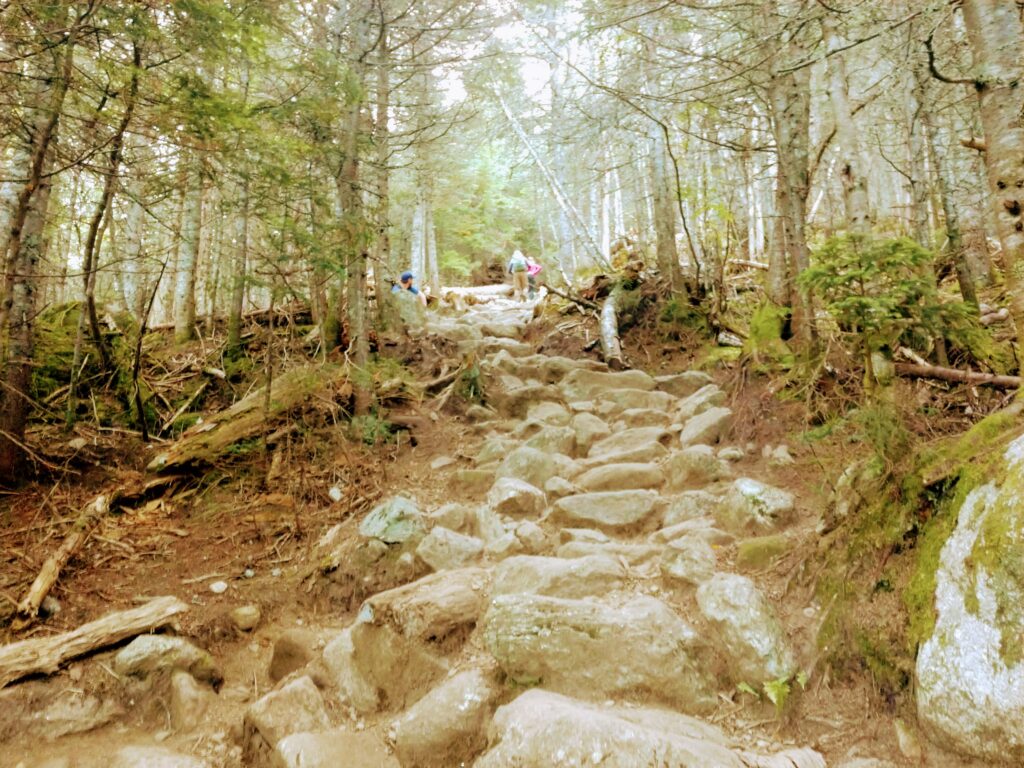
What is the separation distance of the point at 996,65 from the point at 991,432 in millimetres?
1854

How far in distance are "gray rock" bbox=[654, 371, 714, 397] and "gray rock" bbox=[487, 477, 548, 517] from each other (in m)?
2.92

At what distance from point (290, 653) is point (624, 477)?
2.96m

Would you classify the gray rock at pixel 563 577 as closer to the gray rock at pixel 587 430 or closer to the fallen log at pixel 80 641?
the fallen log at pixel 80 641

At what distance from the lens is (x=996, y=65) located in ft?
9.17

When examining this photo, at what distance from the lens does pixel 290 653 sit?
3627 mm

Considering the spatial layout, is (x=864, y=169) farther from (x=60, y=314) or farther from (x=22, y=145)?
(x=60, y=314)

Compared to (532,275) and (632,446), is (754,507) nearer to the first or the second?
(632,446)

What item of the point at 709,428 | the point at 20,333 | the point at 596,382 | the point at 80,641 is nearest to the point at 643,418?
the point at 709,428

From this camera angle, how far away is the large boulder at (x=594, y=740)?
85.8 inches

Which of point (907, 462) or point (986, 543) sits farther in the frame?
point (907, 462)

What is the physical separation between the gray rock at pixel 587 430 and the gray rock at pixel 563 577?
2392 millimetres

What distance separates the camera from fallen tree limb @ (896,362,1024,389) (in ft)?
11.5

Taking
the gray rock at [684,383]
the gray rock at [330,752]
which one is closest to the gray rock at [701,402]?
the gray rock at [684,383]

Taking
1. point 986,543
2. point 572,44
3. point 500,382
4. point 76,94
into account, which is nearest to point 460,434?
point 500,382
